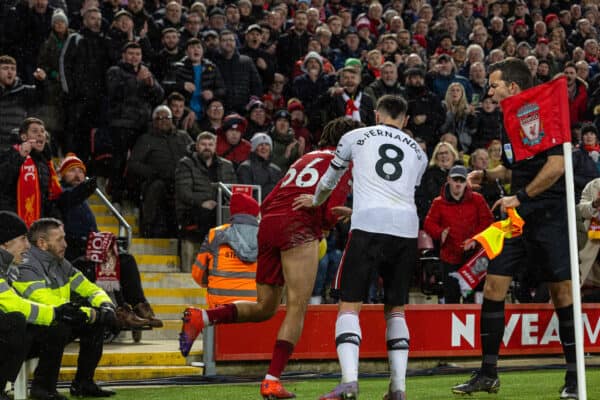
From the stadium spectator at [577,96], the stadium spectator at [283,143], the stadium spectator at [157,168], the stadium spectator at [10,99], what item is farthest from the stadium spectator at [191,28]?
the stadium spectator at [577,96]

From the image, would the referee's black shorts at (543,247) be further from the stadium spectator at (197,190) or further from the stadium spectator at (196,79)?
the stadium spectator at (196,79)

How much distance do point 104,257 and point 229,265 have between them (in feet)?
4.97

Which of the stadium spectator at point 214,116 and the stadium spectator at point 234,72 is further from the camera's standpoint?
the stadium spectator at point 234,72

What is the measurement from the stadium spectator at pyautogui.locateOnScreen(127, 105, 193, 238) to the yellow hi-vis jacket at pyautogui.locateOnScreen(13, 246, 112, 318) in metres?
5.24

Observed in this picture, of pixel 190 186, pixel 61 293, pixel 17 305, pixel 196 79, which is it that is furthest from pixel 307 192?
pixel 196 79

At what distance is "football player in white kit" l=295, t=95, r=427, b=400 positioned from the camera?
7.34 metres

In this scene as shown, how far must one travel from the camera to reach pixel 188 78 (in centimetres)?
1566

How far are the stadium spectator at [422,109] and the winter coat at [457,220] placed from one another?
3.27m

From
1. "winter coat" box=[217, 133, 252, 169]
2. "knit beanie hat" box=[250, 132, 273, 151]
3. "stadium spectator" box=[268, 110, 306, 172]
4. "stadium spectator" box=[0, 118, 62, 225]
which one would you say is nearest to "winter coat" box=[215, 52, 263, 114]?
"stadium spectator" box=[268, 110, 306, 172]

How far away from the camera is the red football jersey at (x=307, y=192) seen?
8398 millimetres

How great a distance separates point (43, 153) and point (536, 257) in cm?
562


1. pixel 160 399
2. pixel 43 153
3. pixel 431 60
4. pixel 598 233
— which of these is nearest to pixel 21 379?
pixel 160 399

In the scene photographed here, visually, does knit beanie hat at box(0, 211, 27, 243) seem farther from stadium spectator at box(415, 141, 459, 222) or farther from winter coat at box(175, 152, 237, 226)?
stadium spectator at box(415, 141, 459, 222)

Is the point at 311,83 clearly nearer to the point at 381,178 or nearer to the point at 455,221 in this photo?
the point at 455,221
